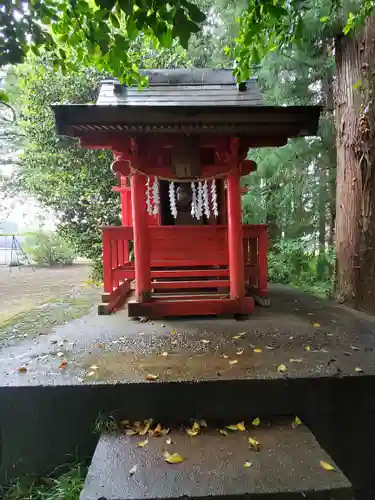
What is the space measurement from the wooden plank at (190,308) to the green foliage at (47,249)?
8.22 meters

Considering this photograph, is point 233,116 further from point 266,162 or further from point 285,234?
point 285,234

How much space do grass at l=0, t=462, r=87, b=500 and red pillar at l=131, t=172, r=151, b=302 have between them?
2.22 metres

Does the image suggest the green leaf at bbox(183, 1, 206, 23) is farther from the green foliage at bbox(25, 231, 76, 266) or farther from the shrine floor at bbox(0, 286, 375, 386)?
the green foliage at bbox(25, 231, 76, 266)

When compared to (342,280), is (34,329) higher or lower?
lower

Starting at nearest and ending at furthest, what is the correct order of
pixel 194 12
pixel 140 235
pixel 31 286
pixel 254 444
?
pixel 194 12 < pixel 254 444 < pixel 140 235 < pixel 31 286

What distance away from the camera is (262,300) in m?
4.91

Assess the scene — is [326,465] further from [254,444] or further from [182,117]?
[182,117]

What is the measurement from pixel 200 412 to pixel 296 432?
2.38 feet

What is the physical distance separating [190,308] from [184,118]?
242 cm

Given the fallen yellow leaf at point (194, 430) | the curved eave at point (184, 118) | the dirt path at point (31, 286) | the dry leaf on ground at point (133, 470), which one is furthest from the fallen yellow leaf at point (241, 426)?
the dirt path at point (31, 286)

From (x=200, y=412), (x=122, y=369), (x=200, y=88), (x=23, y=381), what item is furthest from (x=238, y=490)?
(x=200, y=88)

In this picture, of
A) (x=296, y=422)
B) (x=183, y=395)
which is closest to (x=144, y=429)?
(x=183, y=395)

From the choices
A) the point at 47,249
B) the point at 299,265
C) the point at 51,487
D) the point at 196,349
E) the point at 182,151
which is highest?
the point at 182,151

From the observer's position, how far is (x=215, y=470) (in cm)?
192
